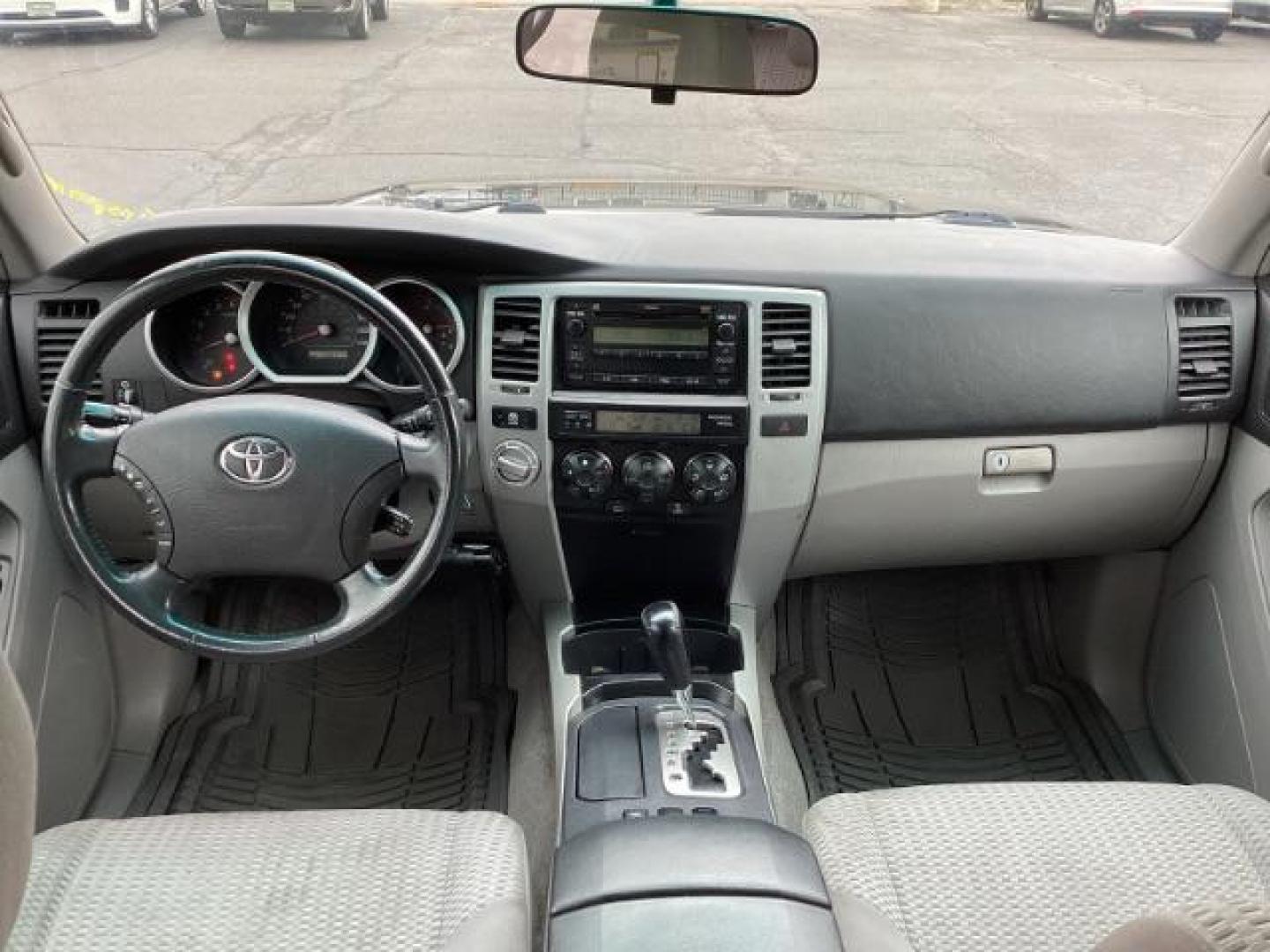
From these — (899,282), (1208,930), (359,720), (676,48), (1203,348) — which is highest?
(676,48)

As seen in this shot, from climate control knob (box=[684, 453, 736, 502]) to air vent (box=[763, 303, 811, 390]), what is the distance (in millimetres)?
184

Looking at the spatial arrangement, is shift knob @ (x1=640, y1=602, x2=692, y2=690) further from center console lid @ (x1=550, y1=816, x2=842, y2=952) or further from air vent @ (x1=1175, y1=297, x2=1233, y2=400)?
air vent @ (x1=1175, y1=297, x2=1233, y2=400)

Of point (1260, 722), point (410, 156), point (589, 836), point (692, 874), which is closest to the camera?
point (692, 874)

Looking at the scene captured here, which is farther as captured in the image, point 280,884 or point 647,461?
point 647,461

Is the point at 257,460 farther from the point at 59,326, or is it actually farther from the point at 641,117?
the point at 641,117

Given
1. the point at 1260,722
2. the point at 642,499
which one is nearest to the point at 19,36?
the point at 642,499

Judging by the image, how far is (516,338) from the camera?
2490 mm

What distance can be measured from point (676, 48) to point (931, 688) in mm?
1816

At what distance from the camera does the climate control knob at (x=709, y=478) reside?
8.40ft

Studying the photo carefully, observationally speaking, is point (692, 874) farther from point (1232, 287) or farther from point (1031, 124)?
point (1031, 124)

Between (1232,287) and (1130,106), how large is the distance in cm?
90

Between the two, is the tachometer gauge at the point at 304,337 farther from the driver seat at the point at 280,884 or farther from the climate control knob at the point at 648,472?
the driver seat at the point at 280,884

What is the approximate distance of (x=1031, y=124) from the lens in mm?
3473

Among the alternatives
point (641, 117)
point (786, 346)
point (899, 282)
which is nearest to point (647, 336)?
point (786, 346)
